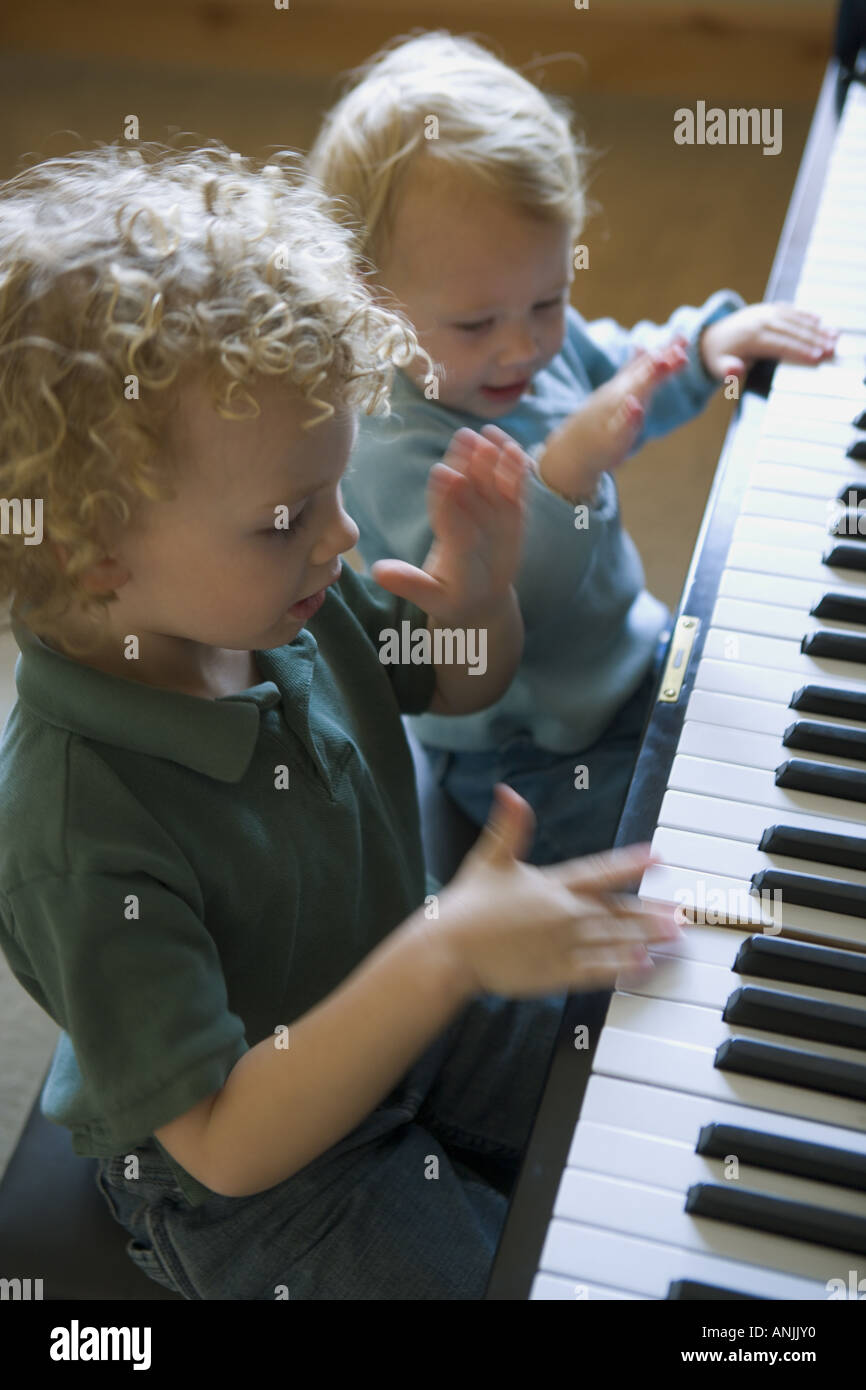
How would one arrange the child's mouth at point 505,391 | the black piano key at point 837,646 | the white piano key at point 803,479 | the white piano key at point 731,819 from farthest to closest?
the child's mouth at point 505,391 → the white piano key at point 803,479 → the black piano key at point 837,646 → the white piano key at point 731,819

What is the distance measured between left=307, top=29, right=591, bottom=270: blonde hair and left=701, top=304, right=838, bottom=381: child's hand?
0.21 m

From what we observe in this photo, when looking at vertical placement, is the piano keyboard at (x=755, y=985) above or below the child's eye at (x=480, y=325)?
below

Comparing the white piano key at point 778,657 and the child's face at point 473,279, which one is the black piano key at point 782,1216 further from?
the child's face at point 473,279

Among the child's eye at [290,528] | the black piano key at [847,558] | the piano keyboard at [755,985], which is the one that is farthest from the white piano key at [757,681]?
the child's eye at [290,528]

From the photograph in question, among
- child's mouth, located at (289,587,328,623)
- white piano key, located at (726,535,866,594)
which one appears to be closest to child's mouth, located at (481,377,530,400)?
white piano key, located at (726,535,866,594)

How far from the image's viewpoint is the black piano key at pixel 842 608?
43.3 inches

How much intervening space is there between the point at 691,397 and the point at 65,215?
35.0 inches

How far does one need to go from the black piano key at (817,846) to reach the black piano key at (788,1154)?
0.20 metres

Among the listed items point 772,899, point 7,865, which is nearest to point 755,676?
point 772,899

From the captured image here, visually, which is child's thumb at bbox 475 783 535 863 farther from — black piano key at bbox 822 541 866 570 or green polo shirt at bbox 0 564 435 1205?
black piano key at bbox 822 541 866 570

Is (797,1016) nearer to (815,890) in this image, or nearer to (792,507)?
(815,890)

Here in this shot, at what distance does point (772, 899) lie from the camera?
0.93 metres

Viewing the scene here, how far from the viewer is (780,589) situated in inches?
44.4
